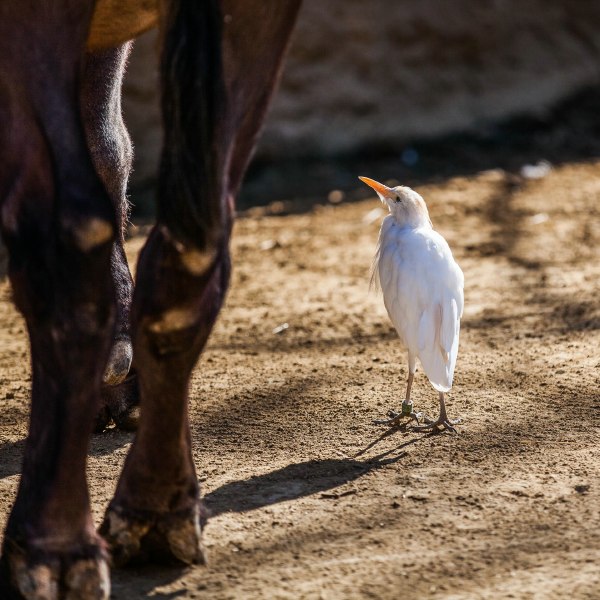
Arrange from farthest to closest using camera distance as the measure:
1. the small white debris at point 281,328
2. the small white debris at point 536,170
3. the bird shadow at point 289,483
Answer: the small white debris at point 536,170 < the small white debris at point 281,328 < the bird shadow at point 289,483

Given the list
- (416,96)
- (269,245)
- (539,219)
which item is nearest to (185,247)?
(269,245)

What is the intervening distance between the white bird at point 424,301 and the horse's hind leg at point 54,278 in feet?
4.97

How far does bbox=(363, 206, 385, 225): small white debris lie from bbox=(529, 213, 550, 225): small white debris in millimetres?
877

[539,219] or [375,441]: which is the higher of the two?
[375,441]

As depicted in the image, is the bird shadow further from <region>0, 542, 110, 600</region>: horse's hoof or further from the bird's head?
the bird's head

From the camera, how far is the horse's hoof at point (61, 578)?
232 cm

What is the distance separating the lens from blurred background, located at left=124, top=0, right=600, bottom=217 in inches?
324

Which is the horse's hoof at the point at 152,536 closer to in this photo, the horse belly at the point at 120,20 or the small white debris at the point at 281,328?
the horse belly at the point at 120,20

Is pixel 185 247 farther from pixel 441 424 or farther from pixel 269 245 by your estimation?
pixel 269 245

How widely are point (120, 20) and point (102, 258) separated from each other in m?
1.10

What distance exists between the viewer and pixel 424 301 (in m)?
3.88

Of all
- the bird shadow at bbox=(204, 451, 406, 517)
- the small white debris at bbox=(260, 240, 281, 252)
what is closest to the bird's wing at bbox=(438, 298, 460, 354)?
the bird shadow at bbox=(204, 451, 406, 517)

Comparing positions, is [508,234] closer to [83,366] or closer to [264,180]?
[264,180]

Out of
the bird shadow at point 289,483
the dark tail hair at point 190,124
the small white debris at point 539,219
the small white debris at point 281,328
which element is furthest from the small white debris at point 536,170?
the dark tail hair at point 190,124
